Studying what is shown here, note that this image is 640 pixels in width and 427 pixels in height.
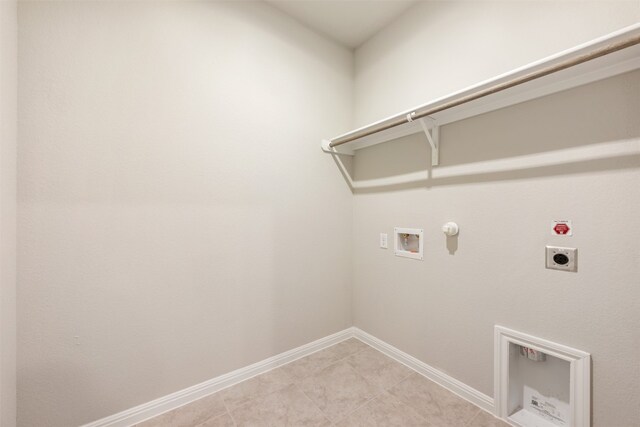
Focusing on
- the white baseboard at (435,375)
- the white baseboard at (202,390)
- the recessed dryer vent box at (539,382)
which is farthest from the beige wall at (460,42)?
the white baseboard at (202,390)

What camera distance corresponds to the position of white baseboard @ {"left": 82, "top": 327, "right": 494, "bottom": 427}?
4.33ft

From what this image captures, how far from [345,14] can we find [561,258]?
6.84 ft

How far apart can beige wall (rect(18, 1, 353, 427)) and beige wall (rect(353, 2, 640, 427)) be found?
2.22ft

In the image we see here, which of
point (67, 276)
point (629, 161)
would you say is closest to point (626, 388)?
point (629, 161)

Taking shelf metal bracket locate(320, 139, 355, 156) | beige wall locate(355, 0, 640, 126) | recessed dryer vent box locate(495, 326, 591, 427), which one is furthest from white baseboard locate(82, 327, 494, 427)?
beige wall locate(355, 0, 640, 126)

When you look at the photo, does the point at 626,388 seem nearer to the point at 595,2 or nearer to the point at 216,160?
the point at 595,2

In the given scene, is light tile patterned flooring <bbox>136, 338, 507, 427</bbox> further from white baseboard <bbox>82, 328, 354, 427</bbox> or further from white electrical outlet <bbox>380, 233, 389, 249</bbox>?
white electrical outlet <bbox>380, 233, 389, 249</bbox>

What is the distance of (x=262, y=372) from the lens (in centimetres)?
173

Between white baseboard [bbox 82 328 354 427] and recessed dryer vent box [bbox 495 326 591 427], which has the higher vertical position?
recessed dryer vent box [bbox 495 326 591 427]

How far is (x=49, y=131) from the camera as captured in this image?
113 cm

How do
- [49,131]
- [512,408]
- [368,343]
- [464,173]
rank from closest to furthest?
[49,131] → [512,408] → [464,173] → [368,343]

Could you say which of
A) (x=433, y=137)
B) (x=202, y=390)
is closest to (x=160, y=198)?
(x=202, y=390)

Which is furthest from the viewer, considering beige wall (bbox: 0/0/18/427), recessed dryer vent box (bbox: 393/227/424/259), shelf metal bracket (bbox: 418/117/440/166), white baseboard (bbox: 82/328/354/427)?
recessed dryer vent box (bbox: 393/227/424/259)

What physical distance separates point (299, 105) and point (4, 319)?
1.93 meters
